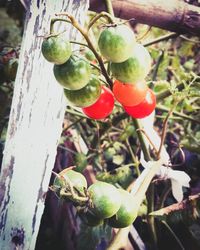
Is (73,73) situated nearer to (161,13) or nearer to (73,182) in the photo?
(73,182)

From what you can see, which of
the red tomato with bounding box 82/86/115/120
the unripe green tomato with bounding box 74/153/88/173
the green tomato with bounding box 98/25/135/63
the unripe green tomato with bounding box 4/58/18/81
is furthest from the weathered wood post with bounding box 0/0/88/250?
the unripe green tomato with bounding box 74/153/88/173

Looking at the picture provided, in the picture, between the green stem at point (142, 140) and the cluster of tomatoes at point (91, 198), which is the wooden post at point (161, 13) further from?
the cluster of tomatoes at point (91, 198)

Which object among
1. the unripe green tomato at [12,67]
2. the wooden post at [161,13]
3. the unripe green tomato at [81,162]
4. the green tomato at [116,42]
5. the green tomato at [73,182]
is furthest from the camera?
the unripe green tomato at [81,162]

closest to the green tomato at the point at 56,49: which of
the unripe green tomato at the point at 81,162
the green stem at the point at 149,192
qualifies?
the green stem at the point at 149,192

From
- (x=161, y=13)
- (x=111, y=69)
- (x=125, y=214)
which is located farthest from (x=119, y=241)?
(x=161, y=13)

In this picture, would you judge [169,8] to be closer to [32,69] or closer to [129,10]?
[129,10]

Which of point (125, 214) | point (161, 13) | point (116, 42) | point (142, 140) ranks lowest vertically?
point (125, 214)

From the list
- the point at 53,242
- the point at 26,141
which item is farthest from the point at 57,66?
the point at 53,242
